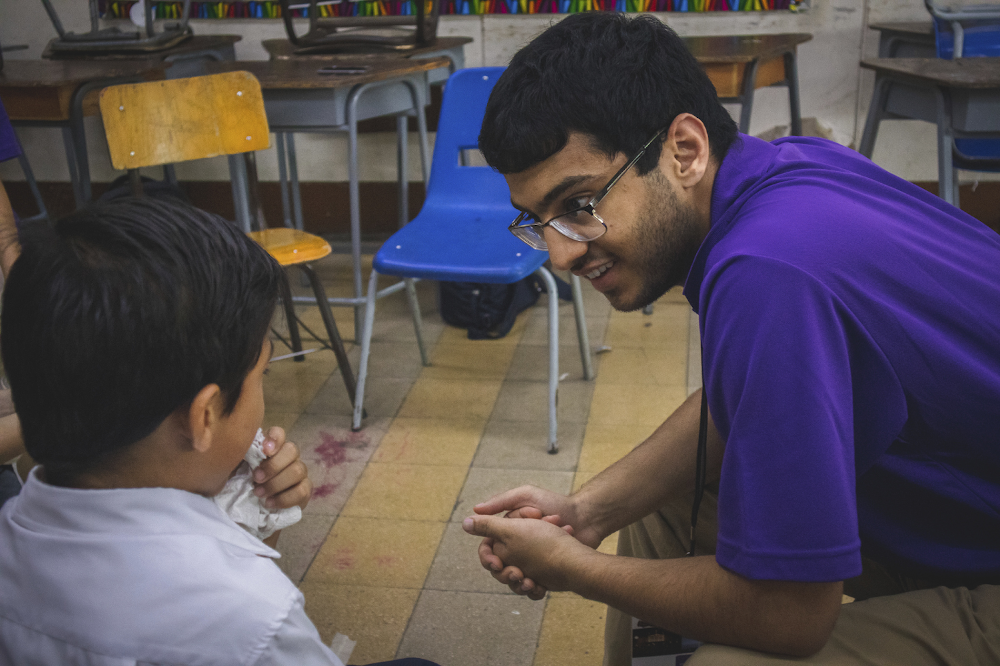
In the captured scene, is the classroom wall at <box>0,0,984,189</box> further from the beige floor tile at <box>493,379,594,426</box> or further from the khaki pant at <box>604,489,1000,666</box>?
the khaki pant at <box>604,489,1000,666</box>

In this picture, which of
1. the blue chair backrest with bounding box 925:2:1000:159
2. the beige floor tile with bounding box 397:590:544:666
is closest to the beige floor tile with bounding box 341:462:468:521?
the beige floor tile with bounding box 397:590:544:666

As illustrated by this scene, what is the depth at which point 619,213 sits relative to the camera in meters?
1.07

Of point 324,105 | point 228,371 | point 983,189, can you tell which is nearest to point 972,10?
point 983,189

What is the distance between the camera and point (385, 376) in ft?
9.50

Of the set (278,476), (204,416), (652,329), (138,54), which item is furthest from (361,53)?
(204,416)

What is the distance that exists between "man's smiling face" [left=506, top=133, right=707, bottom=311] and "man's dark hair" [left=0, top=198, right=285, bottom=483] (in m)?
0.46

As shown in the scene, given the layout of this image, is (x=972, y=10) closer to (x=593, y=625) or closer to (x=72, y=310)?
(x=593, y=625)

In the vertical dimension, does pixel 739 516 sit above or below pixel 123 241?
below

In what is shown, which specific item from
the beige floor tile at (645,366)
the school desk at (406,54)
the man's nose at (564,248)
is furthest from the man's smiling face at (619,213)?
the school desk at (406,54)

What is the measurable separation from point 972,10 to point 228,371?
3511 mm

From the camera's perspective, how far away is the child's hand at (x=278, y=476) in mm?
1027

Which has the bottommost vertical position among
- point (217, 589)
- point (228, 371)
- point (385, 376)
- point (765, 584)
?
point (385, 376)

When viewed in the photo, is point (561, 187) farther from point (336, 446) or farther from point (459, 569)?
point (336, 446)

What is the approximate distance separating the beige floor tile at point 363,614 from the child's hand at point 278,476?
2.21ft
